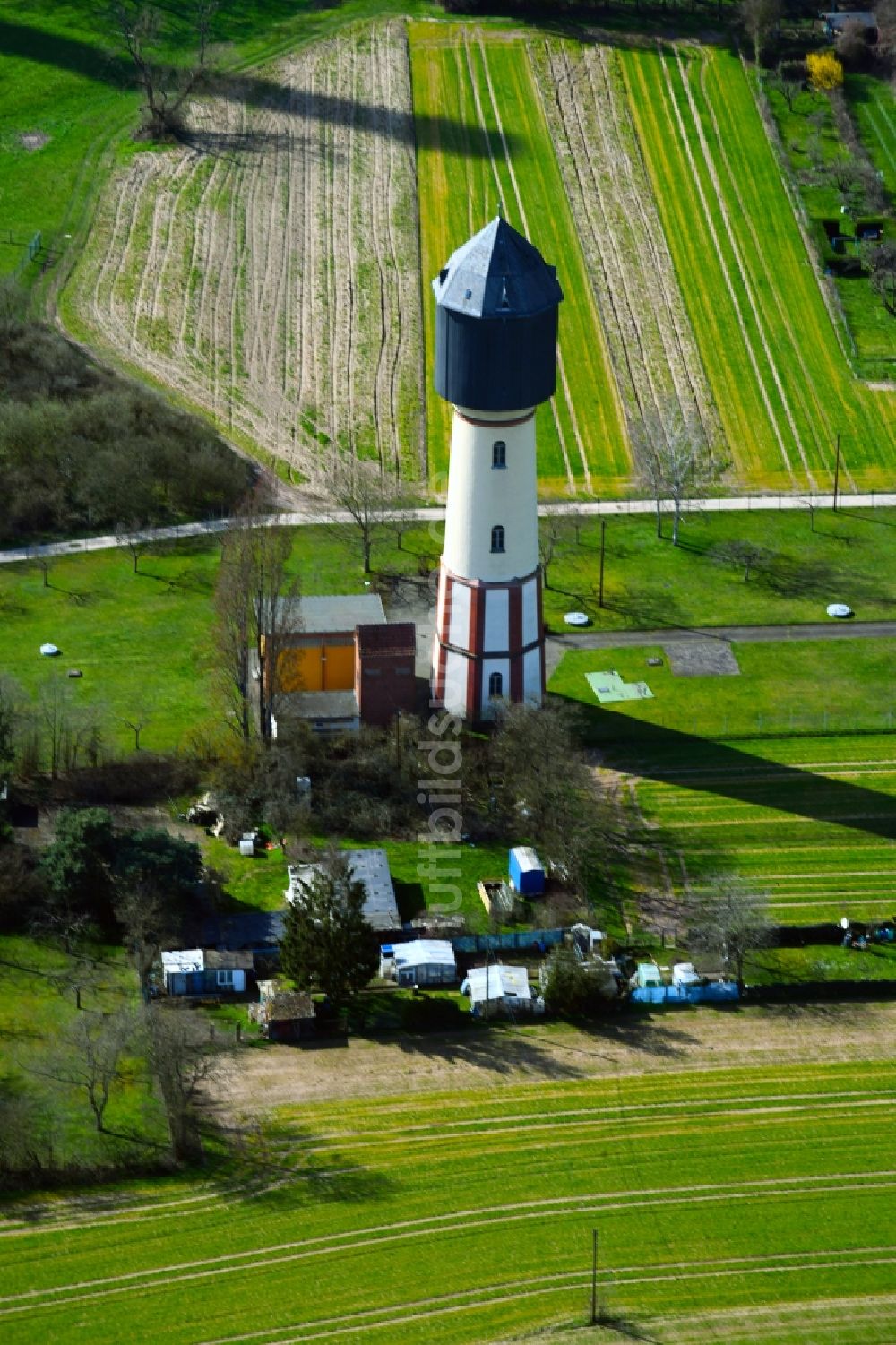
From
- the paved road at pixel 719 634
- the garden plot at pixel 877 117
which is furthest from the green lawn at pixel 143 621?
the garden plot at pixel 877 117

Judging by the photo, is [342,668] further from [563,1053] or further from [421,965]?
[563,1053]

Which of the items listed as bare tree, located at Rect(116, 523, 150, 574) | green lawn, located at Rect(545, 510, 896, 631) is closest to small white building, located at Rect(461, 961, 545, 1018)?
green lawn, located at Rect(545, 510, 896, 631)

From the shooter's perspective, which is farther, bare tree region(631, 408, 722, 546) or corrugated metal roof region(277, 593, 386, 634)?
bare tree region(631, 408, 722, 546)

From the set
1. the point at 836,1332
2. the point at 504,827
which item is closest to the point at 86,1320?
the point at 836,1332

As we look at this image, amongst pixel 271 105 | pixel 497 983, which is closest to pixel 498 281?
pixel 497 983

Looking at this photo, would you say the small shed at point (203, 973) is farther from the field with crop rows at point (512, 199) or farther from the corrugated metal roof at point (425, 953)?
the field with crop rows at point (512, 199)

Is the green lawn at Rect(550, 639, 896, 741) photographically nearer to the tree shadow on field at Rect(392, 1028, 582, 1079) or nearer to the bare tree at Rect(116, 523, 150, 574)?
the tree shadow on field at Rect(392, 1028, 582, 1079)
